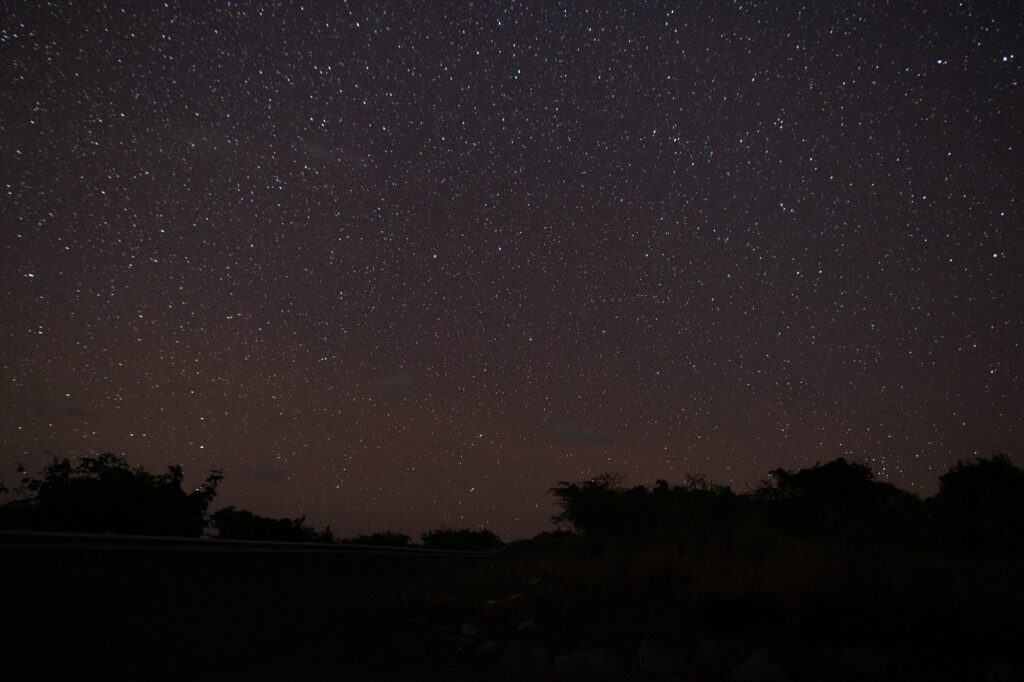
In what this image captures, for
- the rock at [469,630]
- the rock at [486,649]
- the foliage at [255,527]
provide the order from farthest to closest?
the foliage at [255,527]
the rock at [469,630]
the rock at [486,649]

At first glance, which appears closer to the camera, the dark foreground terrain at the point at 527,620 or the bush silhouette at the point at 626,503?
the dark foreground terrain at the point at 527,620

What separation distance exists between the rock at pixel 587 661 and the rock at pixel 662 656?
0.97 feet

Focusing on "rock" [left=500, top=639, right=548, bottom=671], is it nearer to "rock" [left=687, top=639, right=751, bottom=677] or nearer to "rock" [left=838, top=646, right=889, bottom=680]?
"rock" [left=687, top=639, right=751, bottom=677]

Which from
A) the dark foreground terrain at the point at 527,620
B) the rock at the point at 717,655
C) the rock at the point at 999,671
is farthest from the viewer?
the rock at the point at 717,655

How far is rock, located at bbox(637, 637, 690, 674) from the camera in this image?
28.3 ft

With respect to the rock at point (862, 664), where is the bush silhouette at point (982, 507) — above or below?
above

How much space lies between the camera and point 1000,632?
8.66 meters

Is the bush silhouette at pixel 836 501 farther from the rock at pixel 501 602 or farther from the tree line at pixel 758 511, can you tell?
the rock at pixel 501 602

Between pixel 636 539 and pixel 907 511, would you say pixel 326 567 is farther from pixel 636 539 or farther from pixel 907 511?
pixel 907 511

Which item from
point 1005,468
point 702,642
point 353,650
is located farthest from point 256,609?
point 1005,468

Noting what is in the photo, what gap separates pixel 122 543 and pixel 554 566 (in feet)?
27.1

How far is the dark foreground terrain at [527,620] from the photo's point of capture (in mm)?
5922

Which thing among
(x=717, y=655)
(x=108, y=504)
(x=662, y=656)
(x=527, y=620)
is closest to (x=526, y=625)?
(x=527, y=620)

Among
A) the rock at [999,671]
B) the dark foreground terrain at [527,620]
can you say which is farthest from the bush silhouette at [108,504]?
the rock at [999,671]
